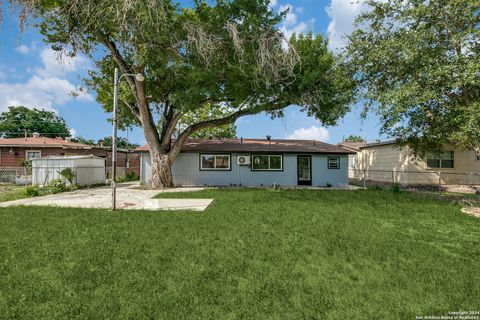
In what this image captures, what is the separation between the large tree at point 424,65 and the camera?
9.98m

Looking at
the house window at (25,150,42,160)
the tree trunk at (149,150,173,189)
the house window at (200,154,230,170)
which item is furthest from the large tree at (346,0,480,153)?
the house window at (25,150,42,160)

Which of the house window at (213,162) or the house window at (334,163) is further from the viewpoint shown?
the house window at (334,163)

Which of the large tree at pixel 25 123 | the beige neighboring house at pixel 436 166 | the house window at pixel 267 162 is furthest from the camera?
the large tree at pixel 25 123

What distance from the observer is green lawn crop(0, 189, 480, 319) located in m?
3.25

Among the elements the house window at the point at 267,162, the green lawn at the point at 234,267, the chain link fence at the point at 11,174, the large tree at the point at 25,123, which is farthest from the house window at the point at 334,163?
the large tree at the point at 25,123

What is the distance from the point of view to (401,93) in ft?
33.5

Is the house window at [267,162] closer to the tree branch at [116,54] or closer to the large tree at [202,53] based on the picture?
the large tree at [202,53]

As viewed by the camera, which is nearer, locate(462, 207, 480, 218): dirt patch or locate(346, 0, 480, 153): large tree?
locate(462, 207, 480, 218): dirt patch

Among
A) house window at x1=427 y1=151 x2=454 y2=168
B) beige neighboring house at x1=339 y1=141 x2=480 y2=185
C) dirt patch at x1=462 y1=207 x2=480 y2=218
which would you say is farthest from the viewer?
house window at x1=427 y1=151 x2=454 y2=168

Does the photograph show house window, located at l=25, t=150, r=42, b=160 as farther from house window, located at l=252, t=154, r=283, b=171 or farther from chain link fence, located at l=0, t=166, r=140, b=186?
house window, located at l=252, t=154, r=283, b=171

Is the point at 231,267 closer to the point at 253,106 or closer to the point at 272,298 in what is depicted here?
the point at 272,298

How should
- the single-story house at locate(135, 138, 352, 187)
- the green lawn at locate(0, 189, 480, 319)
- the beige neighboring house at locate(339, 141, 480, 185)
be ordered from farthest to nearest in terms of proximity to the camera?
the beige neighboring house at locate(339, 141, 480, 185) < the single-story house at locate(135, 138, 352, 187) < the green lawn at locate(0, 189, 480, 319)

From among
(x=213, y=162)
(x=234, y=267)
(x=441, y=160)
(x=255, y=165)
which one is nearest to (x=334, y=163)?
(x=255, y=165)

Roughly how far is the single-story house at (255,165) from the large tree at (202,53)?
2.23 m
